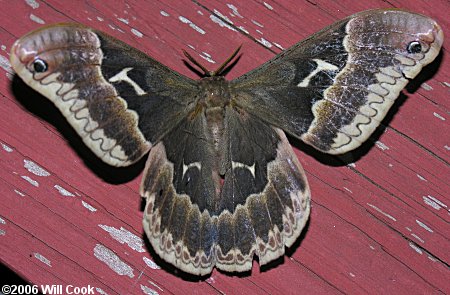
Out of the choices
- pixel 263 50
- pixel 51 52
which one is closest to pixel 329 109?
pixel 263 50

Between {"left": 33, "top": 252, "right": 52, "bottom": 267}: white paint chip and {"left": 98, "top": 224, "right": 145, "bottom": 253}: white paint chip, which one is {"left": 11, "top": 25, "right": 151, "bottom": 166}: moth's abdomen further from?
{"left": 33, "top": 252, "right": 52, "bottom": 267}: white paint chip

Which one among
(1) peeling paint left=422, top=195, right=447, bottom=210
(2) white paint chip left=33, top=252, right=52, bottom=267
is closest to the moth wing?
(2) white paint chip left=33, top=252, right=52, bottom=267

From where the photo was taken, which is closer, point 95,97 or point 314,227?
point 95,97

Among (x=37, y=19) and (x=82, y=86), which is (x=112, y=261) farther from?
(x=37, y=19)

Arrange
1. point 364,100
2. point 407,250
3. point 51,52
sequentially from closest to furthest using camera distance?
point 51,52 → point 364,100 → point 407,250

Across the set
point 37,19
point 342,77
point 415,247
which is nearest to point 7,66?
point 37,19

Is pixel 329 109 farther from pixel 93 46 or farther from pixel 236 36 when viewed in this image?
pixel 93 46

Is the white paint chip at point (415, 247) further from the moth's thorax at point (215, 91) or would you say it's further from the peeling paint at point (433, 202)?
the moth's thorax at point (215, 91)
